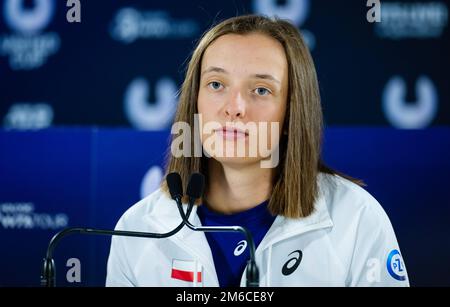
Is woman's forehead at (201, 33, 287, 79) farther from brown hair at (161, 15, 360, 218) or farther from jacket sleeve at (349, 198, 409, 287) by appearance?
jacket sleeve at (349, 198, 409, 287)

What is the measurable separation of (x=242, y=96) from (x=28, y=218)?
103 cm

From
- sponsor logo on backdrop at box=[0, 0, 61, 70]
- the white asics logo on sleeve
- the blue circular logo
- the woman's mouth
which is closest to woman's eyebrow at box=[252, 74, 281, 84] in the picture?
the woman's mouth

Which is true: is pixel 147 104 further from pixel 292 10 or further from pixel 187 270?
pixel 187 270

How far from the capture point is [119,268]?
79.6 inches

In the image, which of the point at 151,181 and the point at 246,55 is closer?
the point at 246,55

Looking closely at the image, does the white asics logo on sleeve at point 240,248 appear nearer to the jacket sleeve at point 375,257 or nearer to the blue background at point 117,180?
the jacket sleeve at point 375,257

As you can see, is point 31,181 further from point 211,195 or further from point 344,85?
point 344,85

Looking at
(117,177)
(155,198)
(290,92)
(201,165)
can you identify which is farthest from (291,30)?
(117,177)

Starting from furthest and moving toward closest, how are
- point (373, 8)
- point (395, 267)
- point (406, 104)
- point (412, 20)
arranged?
point (406, 104) < point (412, 20) < point (373, 8) < point (395, 267)

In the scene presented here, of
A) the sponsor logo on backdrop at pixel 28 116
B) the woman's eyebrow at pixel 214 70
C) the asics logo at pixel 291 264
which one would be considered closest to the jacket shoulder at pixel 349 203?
the asics logo at pixel 291 264

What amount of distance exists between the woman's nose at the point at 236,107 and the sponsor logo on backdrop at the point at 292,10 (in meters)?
1.11

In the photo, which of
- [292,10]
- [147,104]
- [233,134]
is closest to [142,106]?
[147,104]

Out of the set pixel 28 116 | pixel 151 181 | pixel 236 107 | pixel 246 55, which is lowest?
pixel 151 181

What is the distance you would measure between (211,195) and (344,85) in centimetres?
109
